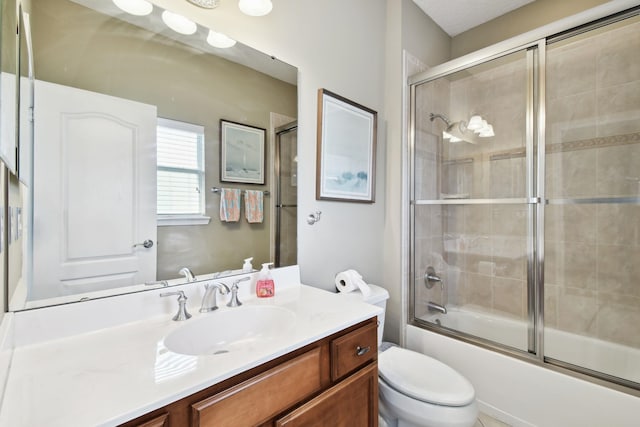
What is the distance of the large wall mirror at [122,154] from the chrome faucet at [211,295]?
0.10 metres

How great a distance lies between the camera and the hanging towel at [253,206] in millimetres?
1359

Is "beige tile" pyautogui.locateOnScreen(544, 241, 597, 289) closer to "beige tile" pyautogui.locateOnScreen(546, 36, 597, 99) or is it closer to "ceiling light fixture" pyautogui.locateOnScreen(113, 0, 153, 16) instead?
"beige tile" pyautogui.locateOnScreen(546, 36, 597, 99)

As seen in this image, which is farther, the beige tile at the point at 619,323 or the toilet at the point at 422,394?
the beige tile at the point at 619,323

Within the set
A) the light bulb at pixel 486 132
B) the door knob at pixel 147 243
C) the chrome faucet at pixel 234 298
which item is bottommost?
the chrome faucet at pixel 234 298

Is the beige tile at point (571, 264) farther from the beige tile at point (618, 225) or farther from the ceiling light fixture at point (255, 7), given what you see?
the ceiling light fixture at point (255, 7)

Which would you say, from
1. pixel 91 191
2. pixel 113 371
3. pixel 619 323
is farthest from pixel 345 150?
pixel 619 323

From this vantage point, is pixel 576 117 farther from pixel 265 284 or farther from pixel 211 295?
pixel 211 295

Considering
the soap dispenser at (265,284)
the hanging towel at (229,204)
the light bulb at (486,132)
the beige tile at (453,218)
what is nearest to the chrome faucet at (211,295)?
the soap dispenser at (265,284)

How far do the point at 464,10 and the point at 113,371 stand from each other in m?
2.93

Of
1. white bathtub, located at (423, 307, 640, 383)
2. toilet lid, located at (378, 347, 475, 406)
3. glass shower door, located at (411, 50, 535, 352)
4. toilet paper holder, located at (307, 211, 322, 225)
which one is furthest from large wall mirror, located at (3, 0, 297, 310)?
white bathtub, located at (423, 307, 640, 383)

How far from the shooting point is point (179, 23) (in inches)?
44.2

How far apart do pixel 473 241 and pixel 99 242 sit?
2338 millimetres

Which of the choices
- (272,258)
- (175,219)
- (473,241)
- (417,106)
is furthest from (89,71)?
(473,241)

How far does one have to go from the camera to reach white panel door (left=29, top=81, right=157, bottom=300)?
34.3 inches
